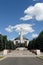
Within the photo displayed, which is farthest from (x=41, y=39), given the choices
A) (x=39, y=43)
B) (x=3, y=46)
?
(x=3, y=46)

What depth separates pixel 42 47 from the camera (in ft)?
354

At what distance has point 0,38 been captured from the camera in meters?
116

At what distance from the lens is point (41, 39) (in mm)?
112688

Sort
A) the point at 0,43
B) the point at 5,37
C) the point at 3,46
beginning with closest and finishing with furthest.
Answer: the point at 0,43, the point at 3,46, the point at 5,37

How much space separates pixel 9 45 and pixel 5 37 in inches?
255

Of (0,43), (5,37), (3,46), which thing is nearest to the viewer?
(0,43)

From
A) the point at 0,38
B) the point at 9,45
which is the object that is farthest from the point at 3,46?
the point at 9,45

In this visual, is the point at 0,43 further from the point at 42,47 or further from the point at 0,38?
the point at 42,47

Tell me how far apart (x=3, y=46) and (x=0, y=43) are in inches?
335

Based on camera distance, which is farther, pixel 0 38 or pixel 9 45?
pixel 9 45

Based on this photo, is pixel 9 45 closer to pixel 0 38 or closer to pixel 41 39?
pixel 0 38

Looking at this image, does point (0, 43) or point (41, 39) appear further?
point (41, 39)

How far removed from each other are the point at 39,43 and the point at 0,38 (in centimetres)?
2283

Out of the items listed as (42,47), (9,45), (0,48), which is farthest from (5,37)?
(42,47)
